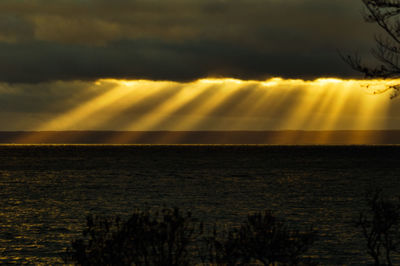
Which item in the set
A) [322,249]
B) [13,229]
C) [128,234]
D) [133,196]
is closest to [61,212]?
[13,229]

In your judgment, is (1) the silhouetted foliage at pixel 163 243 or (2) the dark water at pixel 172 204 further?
(2) the dark water at pixel 172 204

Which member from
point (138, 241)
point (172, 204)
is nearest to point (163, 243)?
point (138, 241)

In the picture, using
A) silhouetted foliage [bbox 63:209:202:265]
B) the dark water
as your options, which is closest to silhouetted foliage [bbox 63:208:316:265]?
silhouetted foliage [bbox 63:209:202:265]

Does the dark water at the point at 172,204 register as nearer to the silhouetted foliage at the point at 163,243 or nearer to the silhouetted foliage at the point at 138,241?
the silhouetted foliage at the point at 163,243

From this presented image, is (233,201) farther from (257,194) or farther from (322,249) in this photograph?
(322,249)

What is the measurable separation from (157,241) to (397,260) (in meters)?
24.5

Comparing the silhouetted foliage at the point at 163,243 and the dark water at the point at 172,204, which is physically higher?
the silhouetted foliage at the point at 163,243

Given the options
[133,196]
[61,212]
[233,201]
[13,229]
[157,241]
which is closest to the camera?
[157,241]

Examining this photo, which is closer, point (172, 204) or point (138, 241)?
point (138, 241)

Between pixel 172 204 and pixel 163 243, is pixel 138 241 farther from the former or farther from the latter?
pixel 172 204

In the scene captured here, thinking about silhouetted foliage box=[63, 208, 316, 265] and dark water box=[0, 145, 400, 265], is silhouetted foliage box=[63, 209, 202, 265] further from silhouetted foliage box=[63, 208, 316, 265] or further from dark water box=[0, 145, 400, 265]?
dark water box=[0, 145, 400, 265]

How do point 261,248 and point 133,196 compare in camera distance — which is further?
point 133,196

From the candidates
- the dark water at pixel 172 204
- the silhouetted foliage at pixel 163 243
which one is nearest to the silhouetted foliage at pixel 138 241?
the silhouetted foliage at pixel 163 243

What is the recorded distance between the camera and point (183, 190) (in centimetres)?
9288
